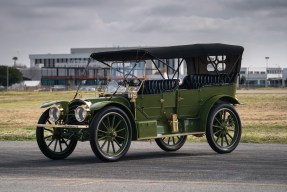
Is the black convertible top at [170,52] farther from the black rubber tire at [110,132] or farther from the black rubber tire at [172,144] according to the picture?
the black rubber tire at [172,144]

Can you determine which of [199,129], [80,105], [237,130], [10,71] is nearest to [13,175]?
[80,105]

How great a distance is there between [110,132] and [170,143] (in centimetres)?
331

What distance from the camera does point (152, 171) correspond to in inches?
450

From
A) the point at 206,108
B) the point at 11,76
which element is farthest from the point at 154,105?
the point at 11,76

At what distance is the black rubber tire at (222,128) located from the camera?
47.4 ft

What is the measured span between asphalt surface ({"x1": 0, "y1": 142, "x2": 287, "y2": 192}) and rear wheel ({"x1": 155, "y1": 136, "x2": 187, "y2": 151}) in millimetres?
150

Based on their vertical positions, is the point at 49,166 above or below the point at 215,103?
below

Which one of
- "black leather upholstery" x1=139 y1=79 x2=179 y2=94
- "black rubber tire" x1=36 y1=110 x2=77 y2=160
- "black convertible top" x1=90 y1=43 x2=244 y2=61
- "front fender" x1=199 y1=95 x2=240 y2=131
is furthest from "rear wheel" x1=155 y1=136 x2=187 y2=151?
"black rubber tire" x1=36 y1=110 x2=77 y2=160

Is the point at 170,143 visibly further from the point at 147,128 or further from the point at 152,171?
the point at 152,171

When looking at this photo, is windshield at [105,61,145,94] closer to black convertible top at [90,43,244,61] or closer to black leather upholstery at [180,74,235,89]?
black convertible top at [90,43,244,61]

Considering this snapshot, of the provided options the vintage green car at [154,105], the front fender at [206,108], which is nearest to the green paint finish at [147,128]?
the vintage green car at [154,105]

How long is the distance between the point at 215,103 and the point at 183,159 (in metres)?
1.90

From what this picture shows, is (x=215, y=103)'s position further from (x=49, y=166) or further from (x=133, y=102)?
(x=49, y=166)

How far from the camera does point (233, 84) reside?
15.4 metres
